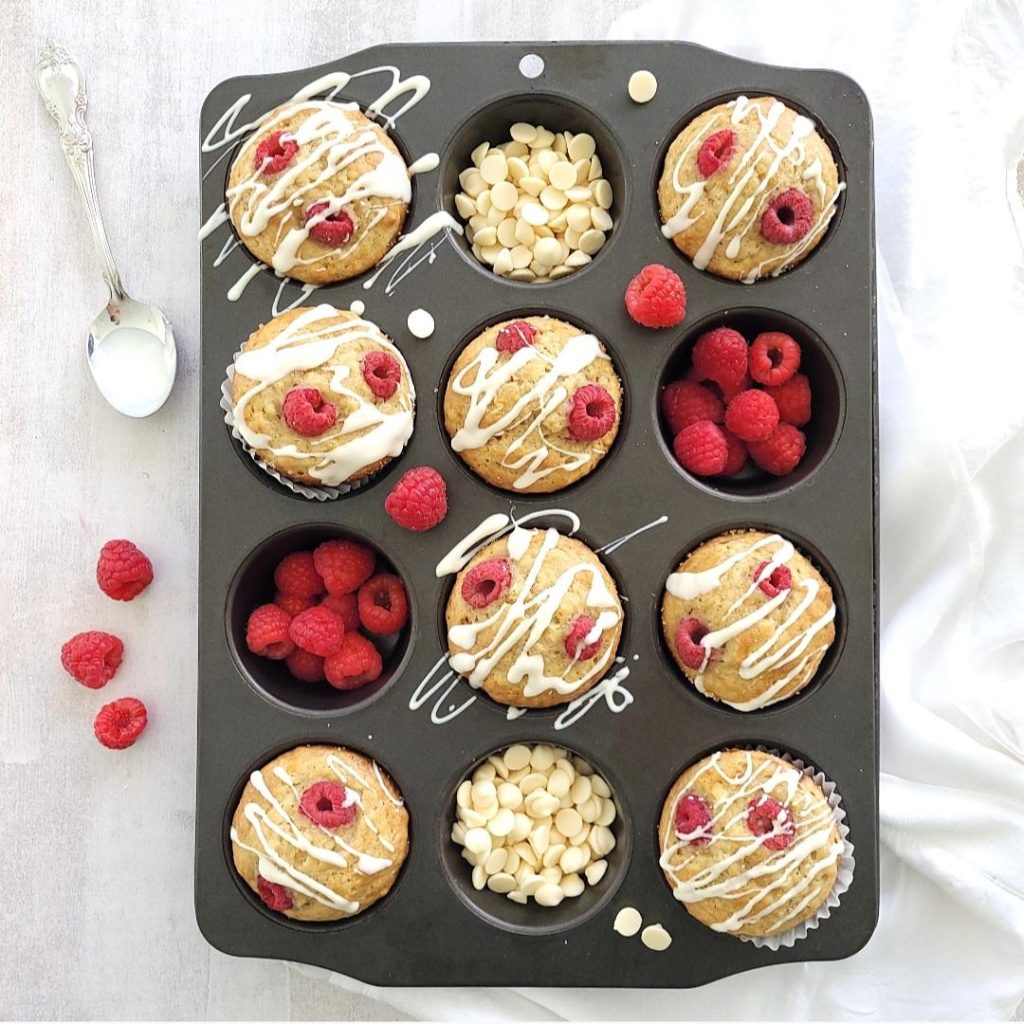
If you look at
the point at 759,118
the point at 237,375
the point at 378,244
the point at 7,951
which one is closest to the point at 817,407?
the point at 759,118

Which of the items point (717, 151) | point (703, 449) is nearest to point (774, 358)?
point (703, 449)

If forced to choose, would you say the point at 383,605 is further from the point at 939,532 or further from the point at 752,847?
the point at 939,532

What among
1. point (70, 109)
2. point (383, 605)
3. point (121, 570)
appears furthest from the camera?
point (70, 109)

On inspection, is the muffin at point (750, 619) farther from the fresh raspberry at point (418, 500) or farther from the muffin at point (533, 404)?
the fresh raspberry at point (418, 500)

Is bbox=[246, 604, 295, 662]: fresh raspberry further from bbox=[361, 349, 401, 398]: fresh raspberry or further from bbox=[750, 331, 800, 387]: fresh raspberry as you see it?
bbox=[750, 331, 800, 387]: fresh raspberry

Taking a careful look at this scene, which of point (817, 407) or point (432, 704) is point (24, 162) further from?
point (817, 407)

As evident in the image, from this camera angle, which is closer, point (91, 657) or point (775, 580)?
point (775, 580)
